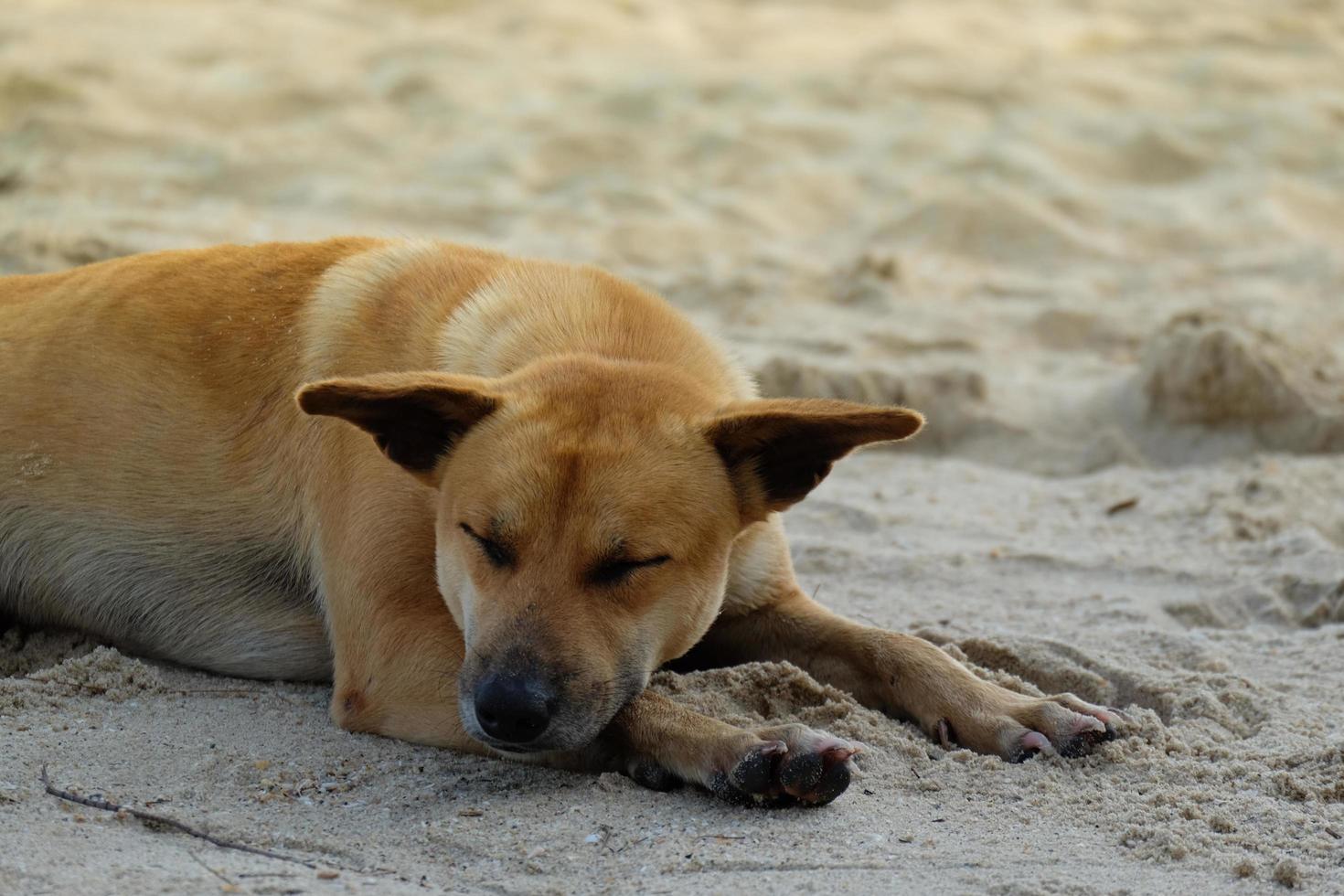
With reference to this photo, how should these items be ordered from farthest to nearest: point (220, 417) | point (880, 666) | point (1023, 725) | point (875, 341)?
point (875, 341) → point (220, 417) → point (880, 666) → point (1023, 725)

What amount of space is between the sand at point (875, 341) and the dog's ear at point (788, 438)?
1.78 feet

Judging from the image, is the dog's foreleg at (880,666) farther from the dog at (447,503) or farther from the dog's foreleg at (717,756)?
the dog's foreleg at (717,756)

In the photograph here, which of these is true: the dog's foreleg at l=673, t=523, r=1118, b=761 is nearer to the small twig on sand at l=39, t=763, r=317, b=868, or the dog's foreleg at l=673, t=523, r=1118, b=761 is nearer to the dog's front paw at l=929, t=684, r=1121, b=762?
the dog's front paw at l=929, t=684, r=1121, b=762

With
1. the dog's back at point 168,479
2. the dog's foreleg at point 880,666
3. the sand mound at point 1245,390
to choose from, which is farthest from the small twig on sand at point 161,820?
the sand mound at point 1245,390

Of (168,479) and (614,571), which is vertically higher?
(614,571)

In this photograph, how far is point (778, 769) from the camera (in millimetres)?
3148

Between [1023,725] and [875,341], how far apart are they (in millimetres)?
3736

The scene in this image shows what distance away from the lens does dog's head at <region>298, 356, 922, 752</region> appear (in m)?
3.17

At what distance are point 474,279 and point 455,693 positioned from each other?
1.12 metres

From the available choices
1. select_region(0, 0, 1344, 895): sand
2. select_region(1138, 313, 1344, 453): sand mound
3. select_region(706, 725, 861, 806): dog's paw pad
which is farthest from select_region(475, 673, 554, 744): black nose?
select_region(1138, 313, 1344, 453): sand mound

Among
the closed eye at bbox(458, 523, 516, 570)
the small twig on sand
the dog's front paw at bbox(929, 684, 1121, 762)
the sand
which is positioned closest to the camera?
the small twig on sand

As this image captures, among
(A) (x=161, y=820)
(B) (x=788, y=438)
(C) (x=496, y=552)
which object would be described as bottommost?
(A) (x=161, y=820)

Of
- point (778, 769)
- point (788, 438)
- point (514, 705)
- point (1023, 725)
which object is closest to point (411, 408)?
point (514, 705)

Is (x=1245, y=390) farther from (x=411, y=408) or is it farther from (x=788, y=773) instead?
(x=411, y=408)
